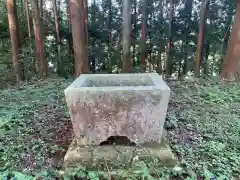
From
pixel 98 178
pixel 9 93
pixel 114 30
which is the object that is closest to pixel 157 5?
pixel 114 30

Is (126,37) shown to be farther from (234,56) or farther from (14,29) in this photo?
(14,29)

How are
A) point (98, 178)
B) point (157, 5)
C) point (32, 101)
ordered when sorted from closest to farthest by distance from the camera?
point (98, 178) → point (32, 101) → point (157, 5)

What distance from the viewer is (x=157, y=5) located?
11938 millimetres

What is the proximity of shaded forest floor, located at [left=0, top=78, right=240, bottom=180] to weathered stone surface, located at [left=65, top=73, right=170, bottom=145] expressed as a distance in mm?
388

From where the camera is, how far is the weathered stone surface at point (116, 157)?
2.53 metres

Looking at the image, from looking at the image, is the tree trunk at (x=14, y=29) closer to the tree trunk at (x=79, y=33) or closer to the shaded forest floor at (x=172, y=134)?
the tree trunk at (x=79, y=33)

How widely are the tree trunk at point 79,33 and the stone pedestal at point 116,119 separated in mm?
3763

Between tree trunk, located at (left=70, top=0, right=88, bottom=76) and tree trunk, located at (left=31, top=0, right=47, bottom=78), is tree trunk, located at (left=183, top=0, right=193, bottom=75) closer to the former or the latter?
tree trunk, located at (left=70, top=0, right=88, bottom=76)

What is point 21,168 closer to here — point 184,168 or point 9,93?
point 184,168

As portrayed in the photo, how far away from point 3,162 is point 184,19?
1155 cm

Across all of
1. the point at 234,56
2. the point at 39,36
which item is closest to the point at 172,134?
the point at 234,56

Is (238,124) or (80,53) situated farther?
(80,53)

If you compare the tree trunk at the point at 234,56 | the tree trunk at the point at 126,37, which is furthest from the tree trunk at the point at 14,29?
the tree trunk at the point at 234,56

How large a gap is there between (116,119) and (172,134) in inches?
40.1
